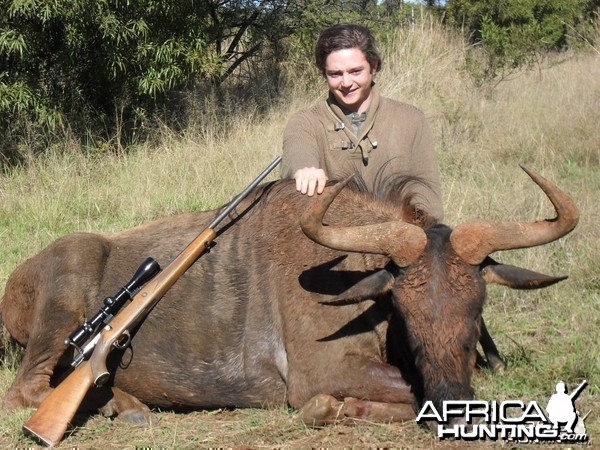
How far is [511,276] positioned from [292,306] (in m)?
1.29

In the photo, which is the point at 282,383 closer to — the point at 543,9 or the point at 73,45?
the point at 73,45

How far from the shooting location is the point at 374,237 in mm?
4238

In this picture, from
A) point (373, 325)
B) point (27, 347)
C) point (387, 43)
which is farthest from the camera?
point (387, 43)

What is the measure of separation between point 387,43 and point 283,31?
6.37ft

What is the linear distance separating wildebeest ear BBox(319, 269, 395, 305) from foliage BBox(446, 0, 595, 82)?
10.5 m

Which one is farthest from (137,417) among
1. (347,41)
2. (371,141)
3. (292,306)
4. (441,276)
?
(347,41)

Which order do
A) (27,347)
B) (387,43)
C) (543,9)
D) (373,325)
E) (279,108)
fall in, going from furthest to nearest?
1. (543,9)
2. (387,43)
3. (279,108)
4. (27,347)
5. (373,325)

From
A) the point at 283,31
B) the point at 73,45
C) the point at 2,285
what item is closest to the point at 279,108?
the point at 283,31

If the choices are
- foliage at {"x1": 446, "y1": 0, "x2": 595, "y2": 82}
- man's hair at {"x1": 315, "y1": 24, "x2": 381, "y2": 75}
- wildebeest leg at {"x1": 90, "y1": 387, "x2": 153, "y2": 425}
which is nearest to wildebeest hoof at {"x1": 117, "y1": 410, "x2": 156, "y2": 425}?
wildebeest leg at {"x1": 90, "y1": 387, "x2": 153, "y2": 425}

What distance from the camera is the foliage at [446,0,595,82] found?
1449cm

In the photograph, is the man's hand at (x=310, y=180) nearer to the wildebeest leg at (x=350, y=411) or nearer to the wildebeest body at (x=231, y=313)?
the wildebeest body at (x=231, y=313)

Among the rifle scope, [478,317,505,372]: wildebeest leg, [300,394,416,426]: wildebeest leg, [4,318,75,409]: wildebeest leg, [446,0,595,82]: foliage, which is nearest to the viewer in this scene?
[300,394,416,426]: wildebeest leg

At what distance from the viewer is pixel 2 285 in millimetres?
7043

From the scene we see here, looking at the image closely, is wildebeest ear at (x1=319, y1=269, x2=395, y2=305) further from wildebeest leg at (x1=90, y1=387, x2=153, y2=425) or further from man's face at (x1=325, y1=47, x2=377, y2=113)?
man's face at (x1=325, y1=47, x2=377, y2=113)
